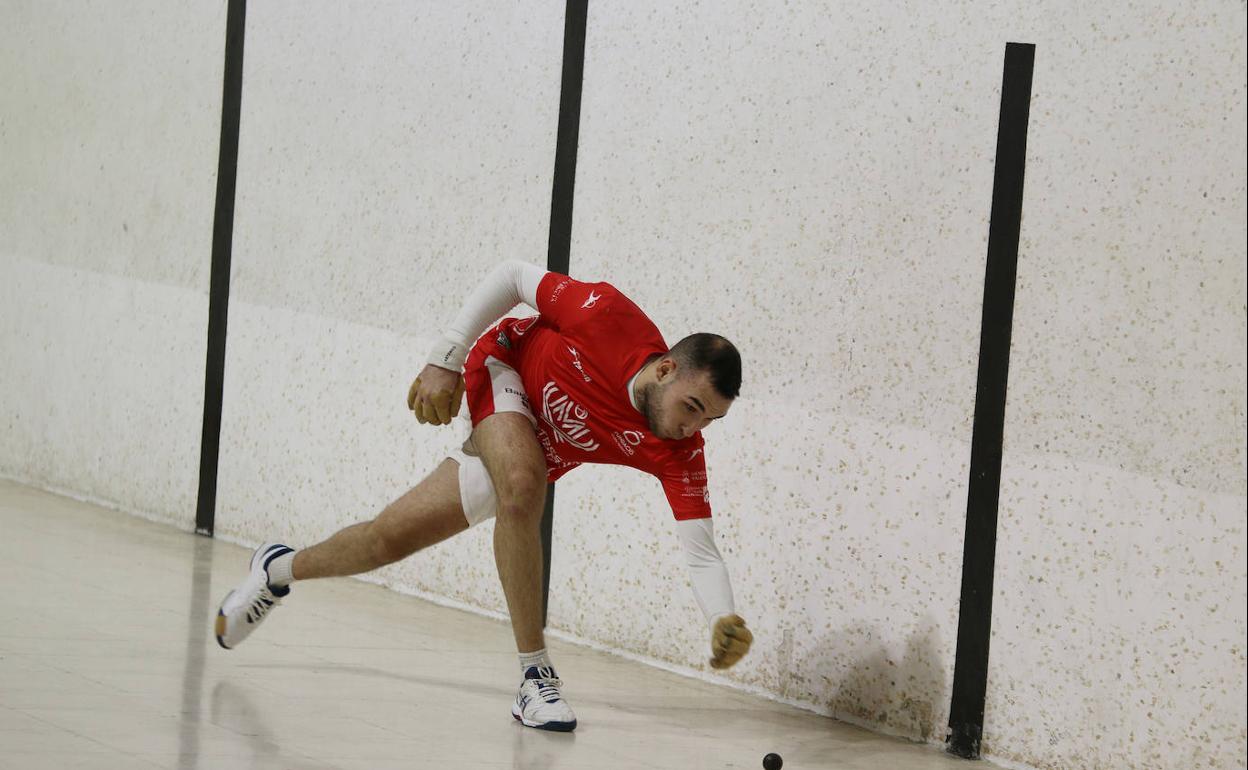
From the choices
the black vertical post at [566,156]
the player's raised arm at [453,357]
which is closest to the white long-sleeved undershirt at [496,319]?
the player's raised arm at [453,357]

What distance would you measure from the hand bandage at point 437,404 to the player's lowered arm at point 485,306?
0.06 meters

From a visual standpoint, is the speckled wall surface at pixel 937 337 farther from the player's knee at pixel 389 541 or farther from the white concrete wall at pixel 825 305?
the player's knee at pixel 389 541

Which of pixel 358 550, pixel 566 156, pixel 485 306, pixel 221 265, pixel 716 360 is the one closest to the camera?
pixel 716 360

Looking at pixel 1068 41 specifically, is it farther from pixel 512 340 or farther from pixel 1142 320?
pixel 512 340

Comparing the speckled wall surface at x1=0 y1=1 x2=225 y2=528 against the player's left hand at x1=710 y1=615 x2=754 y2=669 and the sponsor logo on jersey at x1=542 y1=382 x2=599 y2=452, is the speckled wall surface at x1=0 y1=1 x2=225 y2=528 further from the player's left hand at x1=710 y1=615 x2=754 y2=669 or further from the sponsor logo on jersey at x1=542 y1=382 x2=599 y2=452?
the player's left hand at x1=710 y1=615 x2=754 y2=669

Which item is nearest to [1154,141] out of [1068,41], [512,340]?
[1068,41]

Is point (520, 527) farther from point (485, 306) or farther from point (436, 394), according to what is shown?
point (485, 306)

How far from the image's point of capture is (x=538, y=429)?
12.4ft

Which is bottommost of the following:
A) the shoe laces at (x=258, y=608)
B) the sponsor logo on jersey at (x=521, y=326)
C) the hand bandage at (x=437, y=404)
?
the shoe laces at (x=258, y=608)

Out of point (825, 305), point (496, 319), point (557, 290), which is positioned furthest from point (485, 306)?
point (825, 305)

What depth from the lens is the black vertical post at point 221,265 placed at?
19.5 ft

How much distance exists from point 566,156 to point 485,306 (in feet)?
4.03

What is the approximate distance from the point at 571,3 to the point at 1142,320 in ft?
6.84

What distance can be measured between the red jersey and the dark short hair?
200 mm
